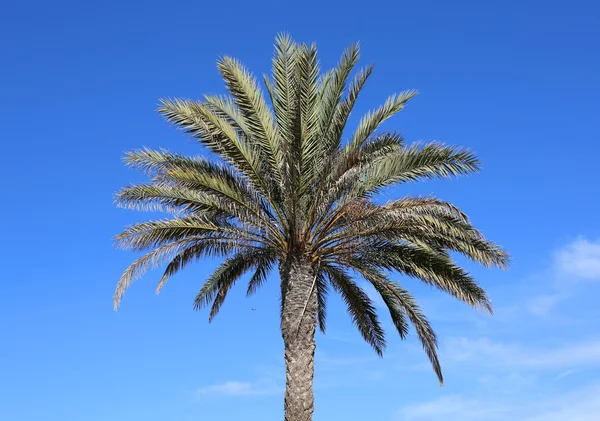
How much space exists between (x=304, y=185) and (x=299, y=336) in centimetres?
325

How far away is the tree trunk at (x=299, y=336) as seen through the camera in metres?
15.5

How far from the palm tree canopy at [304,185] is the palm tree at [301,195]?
0.03 meters

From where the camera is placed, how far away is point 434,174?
1576 cm

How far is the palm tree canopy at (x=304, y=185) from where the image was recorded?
1552 centimetres

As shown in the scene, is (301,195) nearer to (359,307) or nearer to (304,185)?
(304,185)

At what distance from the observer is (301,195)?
51.5ft

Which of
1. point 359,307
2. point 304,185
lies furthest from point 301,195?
point 359,307

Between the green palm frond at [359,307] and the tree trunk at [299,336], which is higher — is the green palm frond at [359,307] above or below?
above

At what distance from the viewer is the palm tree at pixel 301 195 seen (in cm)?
1552

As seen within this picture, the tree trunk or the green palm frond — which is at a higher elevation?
the green palm frond

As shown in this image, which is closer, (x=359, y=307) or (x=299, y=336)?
(x=299, y=336)

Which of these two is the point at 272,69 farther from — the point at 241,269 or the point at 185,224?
the point at 241,269

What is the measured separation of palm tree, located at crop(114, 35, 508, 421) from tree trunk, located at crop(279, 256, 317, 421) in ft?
0.09

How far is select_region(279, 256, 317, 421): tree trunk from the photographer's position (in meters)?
15.5
